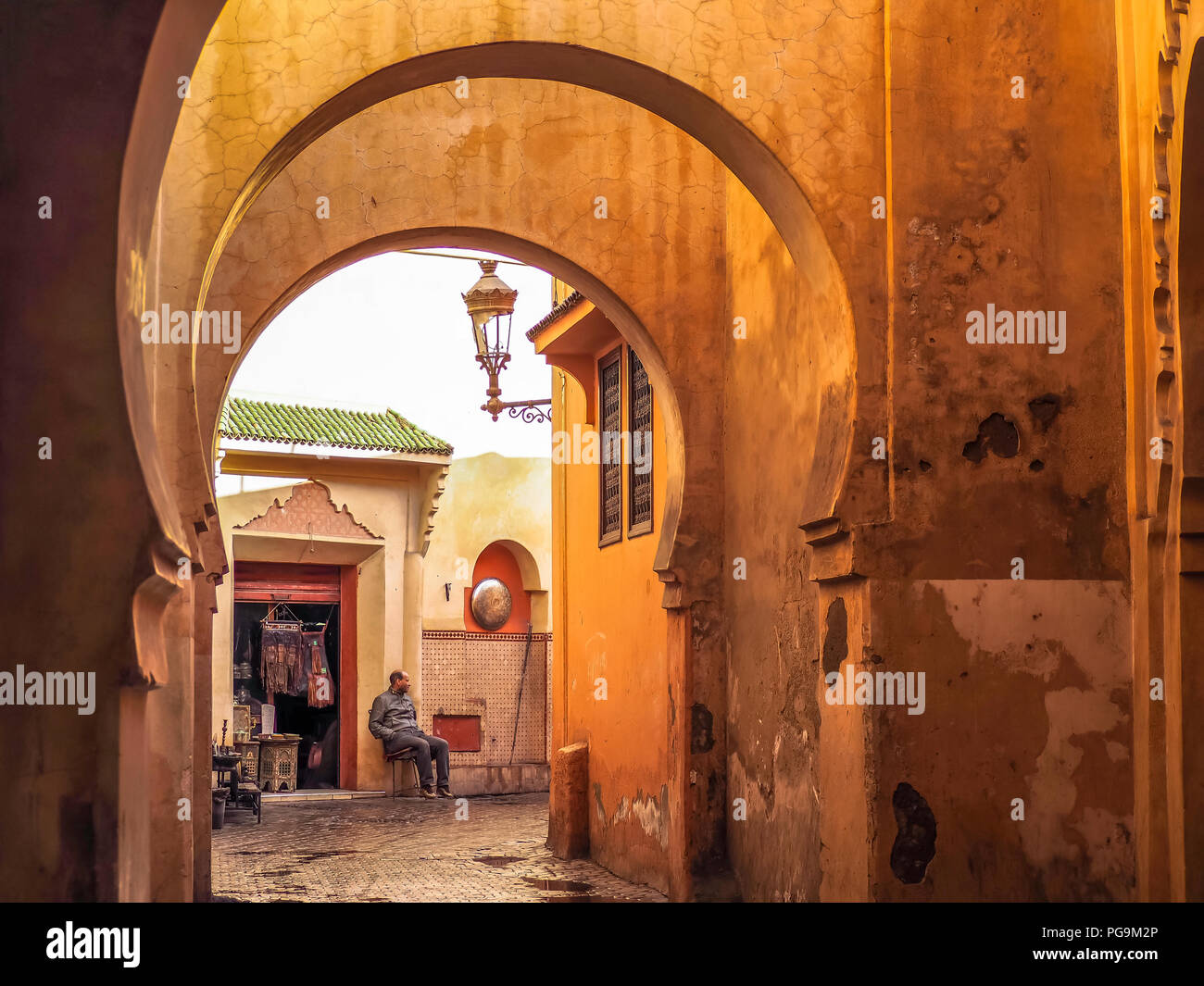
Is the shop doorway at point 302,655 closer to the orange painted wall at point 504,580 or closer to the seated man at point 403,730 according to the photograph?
the seated man at point 403,730

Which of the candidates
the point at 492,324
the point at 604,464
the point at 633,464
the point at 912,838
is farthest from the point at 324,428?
the point at 912,838

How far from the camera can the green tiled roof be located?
18.2 m

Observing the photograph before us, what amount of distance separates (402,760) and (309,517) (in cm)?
359

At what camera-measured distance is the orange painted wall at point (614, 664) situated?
9844 mm

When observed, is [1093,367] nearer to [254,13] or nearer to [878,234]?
[878,234]

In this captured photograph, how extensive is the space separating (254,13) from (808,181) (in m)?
2.66

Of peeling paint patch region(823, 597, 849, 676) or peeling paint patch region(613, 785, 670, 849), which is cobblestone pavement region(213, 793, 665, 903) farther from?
peeling paint patch region(823, 597, 849, 676)

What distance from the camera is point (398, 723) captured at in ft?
58.4

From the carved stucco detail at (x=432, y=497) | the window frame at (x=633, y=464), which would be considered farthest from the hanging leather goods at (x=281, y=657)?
the window frame at (x=633, y=464)

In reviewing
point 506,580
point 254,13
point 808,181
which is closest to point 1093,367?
point 808,181

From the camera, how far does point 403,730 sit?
1786 cm

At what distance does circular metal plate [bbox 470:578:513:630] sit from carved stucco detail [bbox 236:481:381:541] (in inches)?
87.0

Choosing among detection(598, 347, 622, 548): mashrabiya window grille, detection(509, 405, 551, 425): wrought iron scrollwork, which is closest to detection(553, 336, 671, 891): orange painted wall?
detection(598, 347, 622, 548): mashrabiya window grille

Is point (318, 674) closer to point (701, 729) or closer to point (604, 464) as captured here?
point (604, 464)
